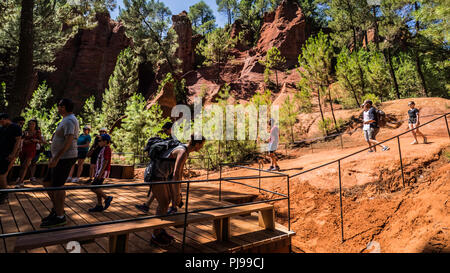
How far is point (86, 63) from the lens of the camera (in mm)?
35125

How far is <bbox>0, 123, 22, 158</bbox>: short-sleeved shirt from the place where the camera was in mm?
4539

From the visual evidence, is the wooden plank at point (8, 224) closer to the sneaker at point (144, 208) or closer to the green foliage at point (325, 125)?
the sneaker at point (144, 208)

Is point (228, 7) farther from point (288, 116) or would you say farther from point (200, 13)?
point (288, 116)

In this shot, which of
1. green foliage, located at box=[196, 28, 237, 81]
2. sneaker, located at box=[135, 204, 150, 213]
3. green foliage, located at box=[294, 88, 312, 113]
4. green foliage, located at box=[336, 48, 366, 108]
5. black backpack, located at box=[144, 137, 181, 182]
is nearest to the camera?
black backpack, located at box=[144, 137, 181, 182]

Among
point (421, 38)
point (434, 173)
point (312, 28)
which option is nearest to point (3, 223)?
point (434, 173)

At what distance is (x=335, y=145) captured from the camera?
52.2 feet

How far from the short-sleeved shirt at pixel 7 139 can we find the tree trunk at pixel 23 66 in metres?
3.76

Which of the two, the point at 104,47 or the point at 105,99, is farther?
the point at 104,47

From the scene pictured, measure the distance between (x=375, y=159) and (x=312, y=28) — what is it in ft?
155

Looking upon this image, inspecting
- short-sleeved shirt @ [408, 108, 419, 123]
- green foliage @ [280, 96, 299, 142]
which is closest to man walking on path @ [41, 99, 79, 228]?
short-sleeved shirt @ [408, 108, 419, 123]

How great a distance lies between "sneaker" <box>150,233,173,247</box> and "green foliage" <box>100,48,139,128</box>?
2918 cm

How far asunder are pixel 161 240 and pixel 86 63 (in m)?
40.4

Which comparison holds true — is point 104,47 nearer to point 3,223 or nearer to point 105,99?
point 105,99

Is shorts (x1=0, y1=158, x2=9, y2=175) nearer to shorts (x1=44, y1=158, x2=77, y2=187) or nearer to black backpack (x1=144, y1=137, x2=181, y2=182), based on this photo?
shorts (x1=44, y1=158, x2=77, y2=187)
